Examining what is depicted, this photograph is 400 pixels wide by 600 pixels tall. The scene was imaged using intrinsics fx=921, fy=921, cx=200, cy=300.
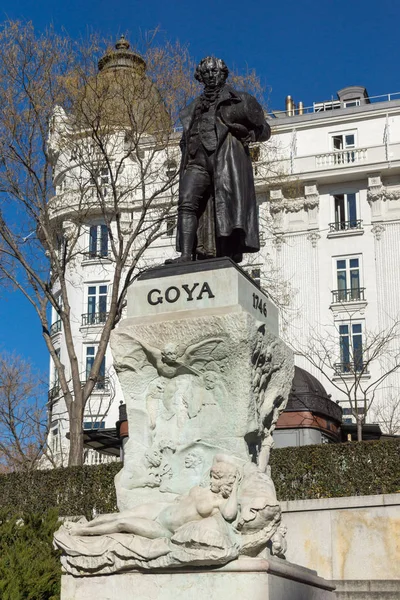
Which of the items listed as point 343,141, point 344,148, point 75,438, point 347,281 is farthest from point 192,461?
point 343,141

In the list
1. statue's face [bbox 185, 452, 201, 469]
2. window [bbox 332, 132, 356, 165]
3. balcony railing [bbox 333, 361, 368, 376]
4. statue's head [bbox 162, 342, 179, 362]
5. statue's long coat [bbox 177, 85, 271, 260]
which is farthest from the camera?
window [bbox 332, 132, 356, 165]

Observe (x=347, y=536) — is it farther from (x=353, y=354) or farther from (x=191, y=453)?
(x=353, y=354)

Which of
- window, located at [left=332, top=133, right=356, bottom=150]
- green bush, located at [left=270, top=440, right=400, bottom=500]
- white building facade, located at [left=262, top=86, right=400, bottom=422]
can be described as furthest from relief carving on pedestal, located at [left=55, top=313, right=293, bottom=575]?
window, located at [left=332, top=133, right=356, bottom=150]

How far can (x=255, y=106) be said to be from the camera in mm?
9477

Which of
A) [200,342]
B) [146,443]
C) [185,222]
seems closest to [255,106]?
[185,222]

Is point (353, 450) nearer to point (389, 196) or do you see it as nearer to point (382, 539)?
point (382, 539)

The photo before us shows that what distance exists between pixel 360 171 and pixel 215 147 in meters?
30.8

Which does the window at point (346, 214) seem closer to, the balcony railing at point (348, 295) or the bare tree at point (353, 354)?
the balcony railing at point (348, 295)

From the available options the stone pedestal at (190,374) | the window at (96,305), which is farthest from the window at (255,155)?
the window at (96,305)

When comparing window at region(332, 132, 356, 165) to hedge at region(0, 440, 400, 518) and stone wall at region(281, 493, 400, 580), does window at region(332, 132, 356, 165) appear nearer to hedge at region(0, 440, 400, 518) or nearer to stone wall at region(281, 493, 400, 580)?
hedge at region(0, 440, 400, 518)

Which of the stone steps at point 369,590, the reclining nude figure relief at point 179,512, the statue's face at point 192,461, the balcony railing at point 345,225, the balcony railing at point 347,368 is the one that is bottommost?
the stone steps at point 369,590

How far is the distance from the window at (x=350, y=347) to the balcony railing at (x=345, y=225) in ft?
14.1

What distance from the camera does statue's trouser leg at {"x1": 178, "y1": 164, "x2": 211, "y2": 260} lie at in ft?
30.3

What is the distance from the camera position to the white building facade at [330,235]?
38.6 meters
